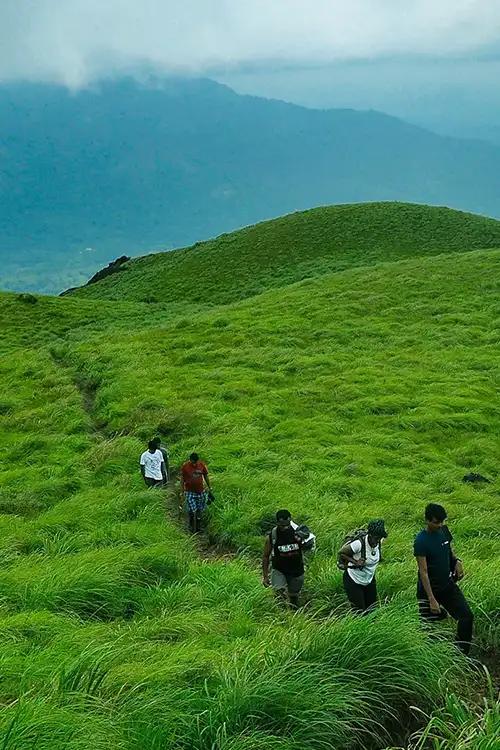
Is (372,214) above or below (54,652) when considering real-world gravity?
above

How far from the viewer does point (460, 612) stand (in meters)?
8.44

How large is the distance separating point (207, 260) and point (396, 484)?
5967 cm

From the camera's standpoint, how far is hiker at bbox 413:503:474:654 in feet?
27.9

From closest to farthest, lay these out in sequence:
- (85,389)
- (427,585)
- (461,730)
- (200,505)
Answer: (461,730)
(427,585)
(200,505)
(85,389)

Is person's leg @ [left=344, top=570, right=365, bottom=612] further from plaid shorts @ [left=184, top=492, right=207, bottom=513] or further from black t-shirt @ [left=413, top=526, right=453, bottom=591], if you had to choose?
plaid shorts @ [left=184, top=492, right=207, bottom=513]

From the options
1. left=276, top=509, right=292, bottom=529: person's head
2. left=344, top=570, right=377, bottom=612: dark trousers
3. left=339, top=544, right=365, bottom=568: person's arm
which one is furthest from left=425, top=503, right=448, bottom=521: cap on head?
left=276, top=509, right=292, bottom=529: person's head

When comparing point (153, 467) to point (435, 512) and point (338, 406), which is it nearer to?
point (338, 406)

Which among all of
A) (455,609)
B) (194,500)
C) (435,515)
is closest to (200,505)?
(194,500)

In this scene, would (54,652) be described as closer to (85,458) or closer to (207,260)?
(85,458)

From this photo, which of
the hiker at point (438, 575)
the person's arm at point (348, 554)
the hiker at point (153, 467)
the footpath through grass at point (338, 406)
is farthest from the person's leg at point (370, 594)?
the hiker at point (153, 467)

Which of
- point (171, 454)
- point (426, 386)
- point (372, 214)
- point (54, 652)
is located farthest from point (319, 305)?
point (372, 214)

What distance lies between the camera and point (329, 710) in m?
5.91

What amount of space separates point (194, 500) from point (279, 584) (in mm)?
5685

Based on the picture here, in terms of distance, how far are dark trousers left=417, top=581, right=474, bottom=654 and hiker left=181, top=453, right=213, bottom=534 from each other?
786cm
